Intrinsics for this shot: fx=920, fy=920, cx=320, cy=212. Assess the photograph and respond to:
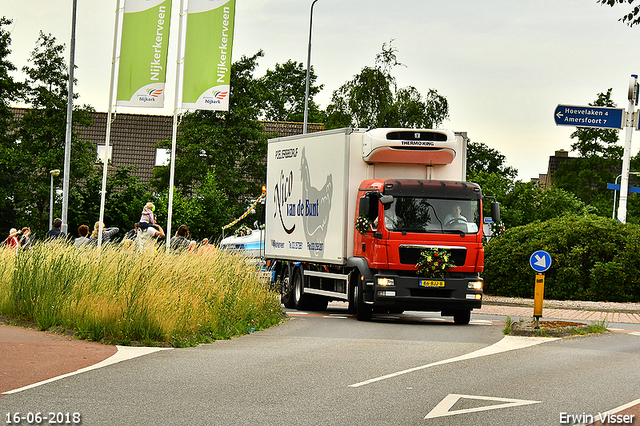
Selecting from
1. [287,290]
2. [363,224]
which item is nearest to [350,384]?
[363,224]

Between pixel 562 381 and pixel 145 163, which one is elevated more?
pixel 145 163

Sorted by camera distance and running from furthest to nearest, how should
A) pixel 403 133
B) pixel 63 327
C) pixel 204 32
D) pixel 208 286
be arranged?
pixel 204 32 → pixel 403 133 → pixel 208 286 → pixel 63 327

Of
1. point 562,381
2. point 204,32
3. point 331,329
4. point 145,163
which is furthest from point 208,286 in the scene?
point 145,163

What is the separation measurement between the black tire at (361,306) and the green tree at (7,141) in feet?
93.0

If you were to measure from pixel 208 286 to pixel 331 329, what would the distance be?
229 cm

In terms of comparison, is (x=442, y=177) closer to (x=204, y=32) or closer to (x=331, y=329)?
(x=331, y=329)

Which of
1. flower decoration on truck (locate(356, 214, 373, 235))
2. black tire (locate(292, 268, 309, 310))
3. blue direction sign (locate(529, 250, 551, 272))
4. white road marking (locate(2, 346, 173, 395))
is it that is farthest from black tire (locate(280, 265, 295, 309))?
white road marking (locate(2, 346, 173, 395))

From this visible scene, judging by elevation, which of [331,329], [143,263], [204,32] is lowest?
[331,329]

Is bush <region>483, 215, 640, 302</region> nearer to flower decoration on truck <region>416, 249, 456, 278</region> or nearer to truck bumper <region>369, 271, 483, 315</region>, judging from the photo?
truck bumper <region>369, 271, 483, 315</region>

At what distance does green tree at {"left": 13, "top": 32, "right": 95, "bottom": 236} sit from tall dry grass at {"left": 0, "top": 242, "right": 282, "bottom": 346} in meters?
25.4

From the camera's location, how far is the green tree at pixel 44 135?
41344 mm

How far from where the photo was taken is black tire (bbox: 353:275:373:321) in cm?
1742

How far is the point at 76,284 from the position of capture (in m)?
13.5

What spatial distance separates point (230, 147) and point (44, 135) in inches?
350
